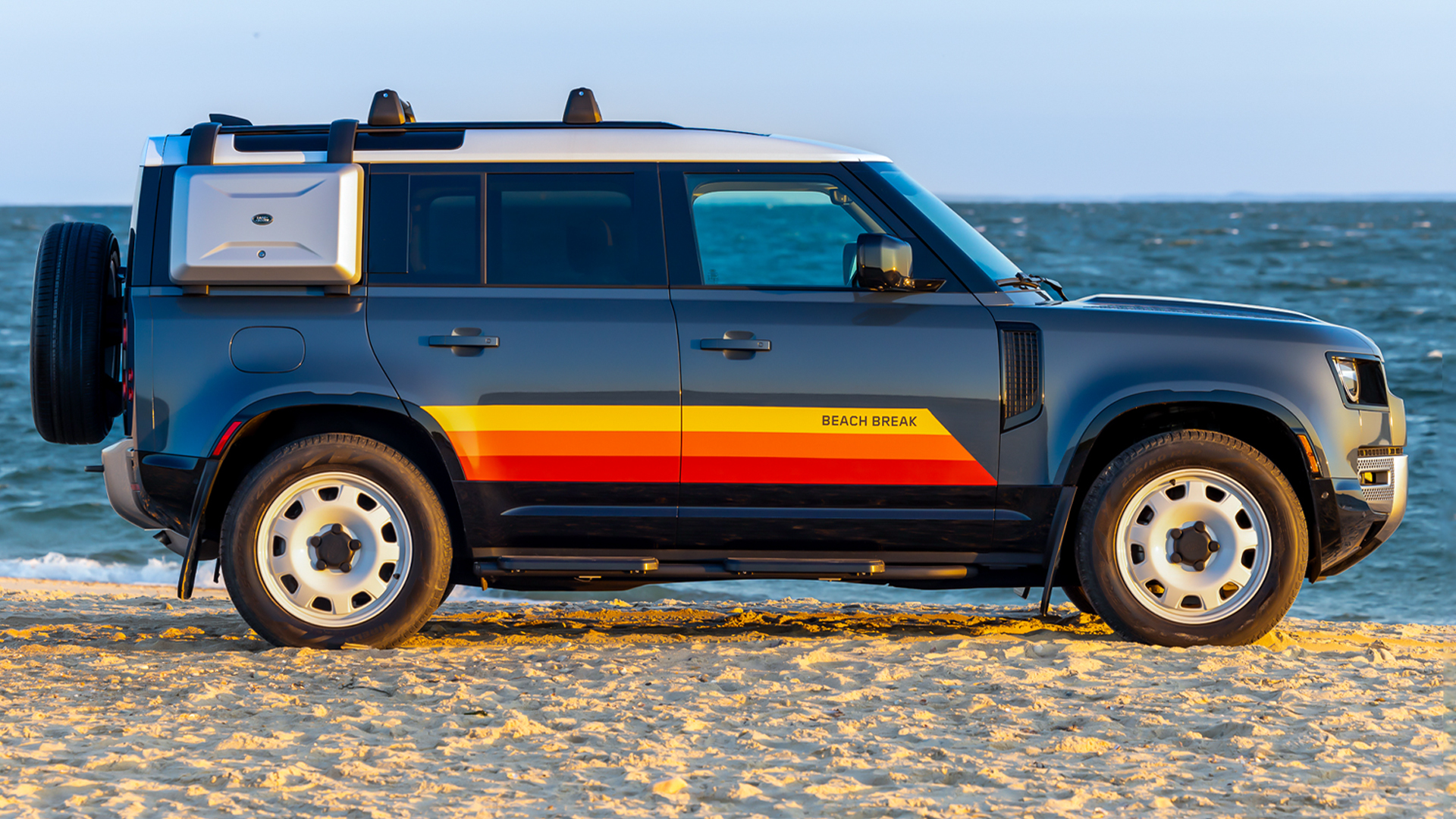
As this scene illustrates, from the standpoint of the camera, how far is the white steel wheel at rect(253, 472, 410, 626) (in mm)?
5641

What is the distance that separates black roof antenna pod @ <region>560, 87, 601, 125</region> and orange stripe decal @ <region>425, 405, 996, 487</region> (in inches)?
46.1

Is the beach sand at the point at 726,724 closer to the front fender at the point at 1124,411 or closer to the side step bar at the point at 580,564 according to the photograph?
the side step bar at the point at 580,564

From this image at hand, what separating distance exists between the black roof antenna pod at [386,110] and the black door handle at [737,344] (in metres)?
1.53

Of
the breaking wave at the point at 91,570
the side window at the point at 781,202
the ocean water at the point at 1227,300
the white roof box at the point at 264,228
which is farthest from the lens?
the breaking wave at the point at 91,570

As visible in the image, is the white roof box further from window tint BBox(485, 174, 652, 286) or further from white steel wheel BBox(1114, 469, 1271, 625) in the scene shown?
white steel wheel BBox(1114, 469, 1271, 625)

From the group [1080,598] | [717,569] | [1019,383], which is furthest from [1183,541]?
[717,569]

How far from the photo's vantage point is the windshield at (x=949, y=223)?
5.67m

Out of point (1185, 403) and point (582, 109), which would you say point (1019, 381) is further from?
point (582, 109)

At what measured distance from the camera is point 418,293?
18.3 feet

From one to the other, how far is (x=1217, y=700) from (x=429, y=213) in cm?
334

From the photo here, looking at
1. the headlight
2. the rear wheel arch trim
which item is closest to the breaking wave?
the rear wheel arch trim

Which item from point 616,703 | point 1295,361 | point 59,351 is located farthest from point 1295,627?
point 59,351

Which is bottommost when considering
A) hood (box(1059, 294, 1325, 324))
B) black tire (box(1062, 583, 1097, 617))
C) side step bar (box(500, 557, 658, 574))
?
black tire (box(1062, 583, 1097, 617))

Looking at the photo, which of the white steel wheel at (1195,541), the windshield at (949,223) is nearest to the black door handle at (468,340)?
the windshield at (949,223)
